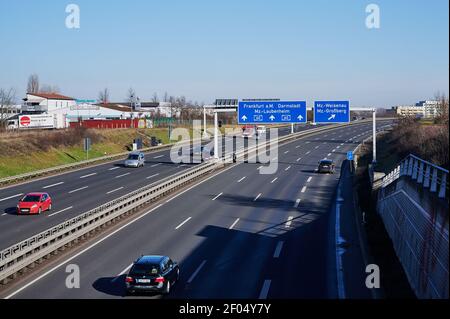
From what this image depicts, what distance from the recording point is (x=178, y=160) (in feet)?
216

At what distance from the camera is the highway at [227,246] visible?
19875 millimetres

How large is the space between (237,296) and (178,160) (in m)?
47.6

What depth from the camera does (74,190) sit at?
144 feet

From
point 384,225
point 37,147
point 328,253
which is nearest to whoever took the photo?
point 328,253

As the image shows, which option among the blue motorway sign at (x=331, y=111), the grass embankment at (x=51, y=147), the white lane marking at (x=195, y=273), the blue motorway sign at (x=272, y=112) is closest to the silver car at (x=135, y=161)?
the grass embankment at (x=51, y=147)

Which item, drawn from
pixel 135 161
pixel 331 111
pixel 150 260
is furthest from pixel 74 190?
pixel 150 260

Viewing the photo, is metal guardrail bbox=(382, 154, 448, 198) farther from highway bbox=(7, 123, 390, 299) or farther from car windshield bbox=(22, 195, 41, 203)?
car windshield bbox=(22, 195, 41, 203)

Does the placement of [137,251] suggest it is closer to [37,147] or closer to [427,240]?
[427,240]

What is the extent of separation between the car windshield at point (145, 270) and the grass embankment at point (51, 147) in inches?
1407

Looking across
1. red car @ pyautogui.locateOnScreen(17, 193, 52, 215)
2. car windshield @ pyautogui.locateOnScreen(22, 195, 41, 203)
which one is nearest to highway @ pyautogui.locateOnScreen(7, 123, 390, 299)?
red car @ pyautogui.locateOnScreen(17, 193, 52, 215)

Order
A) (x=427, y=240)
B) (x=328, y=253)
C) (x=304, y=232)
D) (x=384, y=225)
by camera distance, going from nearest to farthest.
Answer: (x=427, y=240), (x=328, y=253), (x=304, y=232), (x=384, y=225)

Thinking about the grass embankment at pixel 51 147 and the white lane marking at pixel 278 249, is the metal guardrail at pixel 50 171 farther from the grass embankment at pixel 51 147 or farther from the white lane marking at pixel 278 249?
the white lane marking at pixel 278 249

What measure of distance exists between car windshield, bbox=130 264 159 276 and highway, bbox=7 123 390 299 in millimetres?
812
